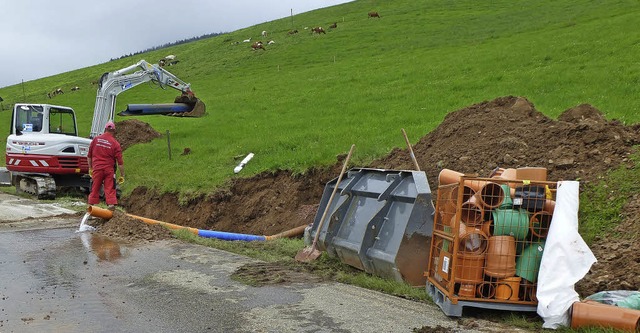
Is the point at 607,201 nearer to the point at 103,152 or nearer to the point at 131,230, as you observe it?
the point at 131,230

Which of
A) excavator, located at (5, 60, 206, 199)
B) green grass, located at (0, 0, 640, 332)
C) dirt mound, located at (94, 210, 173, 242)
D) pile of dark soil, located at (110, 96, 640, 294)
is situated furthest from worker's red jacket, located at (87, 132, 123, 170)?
excavator, located at (5, 60, 206, 199)

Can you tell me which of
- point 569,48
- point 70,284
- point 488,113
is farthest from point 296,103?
point 70,284

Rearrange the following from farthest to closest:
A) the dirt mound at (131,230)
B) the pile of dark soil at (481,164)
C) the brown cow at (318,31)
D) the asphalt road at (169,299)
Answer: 1. the brown cow at (318,31)
2. the dirt mound at (131,230)
3. the pile of dark soil at (481,164)
4. the asphalt road at (169,299)

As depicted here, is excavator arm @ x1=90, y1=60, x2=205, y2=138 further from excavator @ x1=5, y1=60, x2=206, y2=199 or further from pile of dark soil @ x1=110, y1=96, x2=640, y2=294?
pile of dark soil @ x1=110, y1=96, x2=640, y2=294

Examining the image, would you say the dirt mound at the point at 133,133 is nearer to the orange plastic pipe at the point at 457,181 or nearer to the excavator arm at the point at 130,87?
the excavator arm at the point at 130,87

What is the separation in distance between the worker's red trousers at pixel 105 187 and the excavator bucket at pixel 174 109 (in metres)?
10.7

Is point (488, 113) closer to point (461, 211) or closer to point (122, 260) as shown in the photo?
point (461, 211)

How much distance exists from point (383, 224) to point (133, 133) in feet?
61.6

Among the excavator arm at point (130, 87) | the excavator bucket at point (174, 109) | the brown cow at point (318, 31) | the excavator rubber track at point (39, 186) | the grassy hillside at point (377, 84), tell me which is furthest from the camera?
the brown cow at point (318, 31)

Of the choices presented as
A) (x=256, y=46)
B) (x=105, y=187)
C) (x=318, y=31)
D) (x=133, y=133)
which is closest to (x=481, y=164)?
(x=105, y=187)

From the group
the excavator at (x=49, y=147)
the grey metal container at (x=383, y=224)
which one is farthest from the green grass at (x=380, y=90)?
the excavator at (x=49, y=147)

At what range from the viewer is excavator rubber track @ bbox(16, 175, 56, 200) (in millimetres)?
16688

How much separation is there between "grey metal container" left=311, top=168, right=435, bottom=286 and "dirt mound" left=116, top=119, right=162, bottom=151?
16.3 meters

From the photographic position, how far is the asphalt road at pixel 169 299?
585 centimetres
